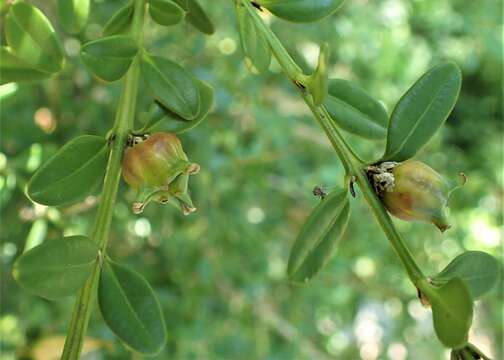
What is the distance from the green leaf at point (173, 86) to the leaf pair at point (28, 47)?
9 cm

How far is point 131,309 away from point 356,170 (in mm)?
220

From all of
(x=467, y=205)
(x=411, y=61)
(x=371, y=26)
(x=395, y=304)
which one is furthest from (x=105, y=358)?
(x=411, y=61)

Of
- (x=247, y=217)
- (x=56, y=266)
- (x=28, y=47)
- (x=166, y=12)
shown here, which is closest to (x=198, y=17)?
(x=166, y=12)

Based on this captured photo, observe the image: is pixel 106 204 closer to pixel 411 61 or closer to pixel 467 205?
pixel 467 205

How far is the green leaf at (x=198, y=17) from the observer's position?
69 centimetres

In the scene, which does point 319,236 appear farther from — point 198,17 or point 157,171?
point 198,17

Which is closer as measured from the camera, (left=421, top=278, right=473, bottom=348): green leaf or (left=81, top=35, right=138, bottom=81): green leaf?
(left=421, top=278, right=473, bottom=348): green leaf

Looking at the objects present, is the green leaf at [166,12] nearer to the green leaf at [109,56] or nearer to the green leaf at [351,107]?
the green leaf at [109,56]

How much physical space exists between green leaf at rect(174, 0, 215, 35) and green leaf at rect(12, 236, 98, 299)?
0.88 ft

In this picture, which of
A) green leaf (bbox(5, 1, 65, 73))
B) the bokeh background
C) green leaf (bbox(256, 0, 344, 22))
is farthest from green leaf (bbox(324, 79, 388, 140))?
the bokeh background

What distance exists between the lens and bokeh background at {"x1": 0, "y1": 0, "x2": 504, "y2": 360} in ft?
4.18

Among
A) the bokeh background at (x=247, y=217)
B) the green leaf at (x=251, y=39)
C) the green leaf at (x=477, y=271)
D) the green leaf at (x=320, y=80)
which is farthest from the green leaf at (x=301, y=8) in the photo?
the bokeh background at (x=247, y=217)

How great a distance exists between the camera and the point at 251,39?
0.63m

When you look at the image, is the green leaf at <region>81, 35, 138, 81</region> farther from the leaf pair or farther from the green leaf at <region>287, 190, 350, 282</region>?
the green leaf at <region>287, 190, 350, 282</region>
